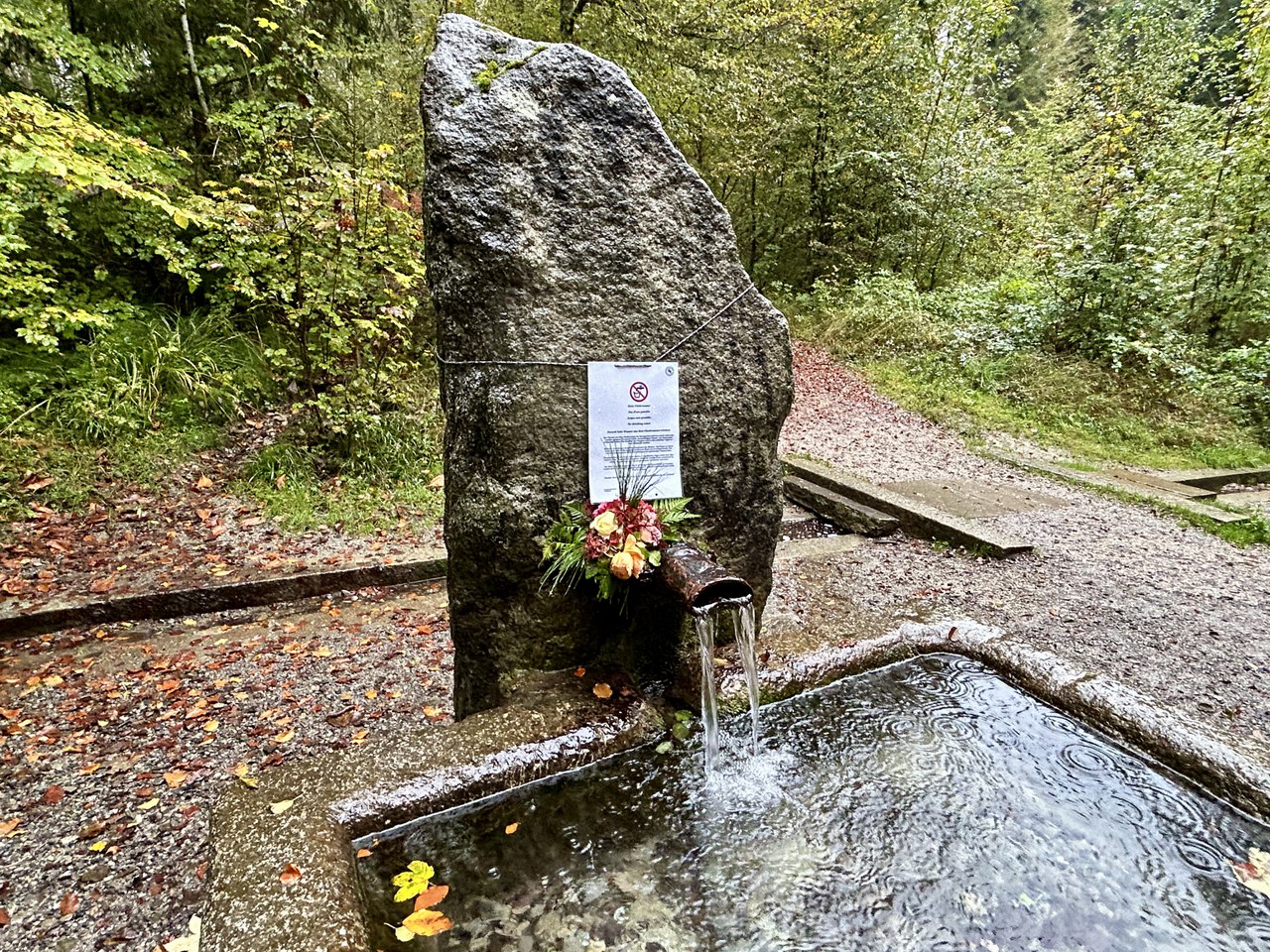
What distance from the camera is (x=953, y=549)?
453 centimetres

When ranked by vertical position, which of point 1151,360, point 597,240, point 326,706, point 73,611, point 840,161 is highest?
point 840,161

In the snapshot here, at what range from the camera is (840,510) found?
5.12 m

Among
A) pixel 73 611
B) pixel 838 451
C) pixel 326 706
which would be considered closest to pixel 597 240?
pixel 326 706

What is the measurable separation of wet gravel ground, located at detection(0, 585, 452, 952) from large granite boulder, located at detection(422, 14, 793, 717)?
92 centimetres

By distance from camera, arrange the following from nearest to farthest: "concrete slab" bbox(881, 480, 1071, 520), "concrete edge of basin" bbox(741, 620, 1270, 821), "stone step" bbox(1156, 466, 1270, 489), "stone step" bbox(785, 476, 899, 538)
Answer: "concrete edge of basin" bbox(741, 620, 1270, 821) → "stone step" bbox(785, 476, 899, 538) → "concrete slab" bbox(881, 480, 1071, 520) → "stone step" bbox(1156, 466, 1270, 489)

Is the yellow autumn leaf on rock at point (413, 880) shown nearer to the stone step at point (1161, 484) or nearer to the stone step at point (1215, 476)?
the stone step at point (1161, 484)

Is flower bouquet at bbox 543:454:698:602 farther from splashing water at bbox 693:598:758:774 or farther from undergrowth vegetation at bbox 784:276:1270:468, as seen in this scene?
undergrowth vegetation at bbox 784:276:1270:468

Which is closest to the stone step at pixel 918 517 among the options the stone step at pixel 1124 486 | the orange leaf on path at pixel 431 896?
the stone step at pixel 1124 486

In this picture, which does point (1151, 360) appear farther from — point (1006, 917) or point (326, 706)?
point (326, 706)

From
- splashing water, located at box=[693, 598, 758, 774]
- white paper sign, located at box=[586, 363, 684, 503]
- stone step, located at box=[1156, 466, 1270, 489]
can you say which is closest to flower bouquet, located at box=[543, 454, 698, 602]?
A: white paper sign, located at box=[586, 363, 684, 503]

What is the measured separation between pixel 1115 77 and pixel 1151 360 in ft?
16.2

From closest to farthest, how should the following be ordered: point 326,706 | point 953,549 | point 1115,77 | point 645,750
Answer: point 645,750 < point 326,706 < point 953,549 < point 1115,77

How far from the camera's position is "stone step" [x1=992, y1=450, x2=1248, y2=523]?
5125 mm

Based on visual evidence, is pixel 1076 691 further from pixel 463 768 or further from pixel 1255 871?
pixel 463 768
